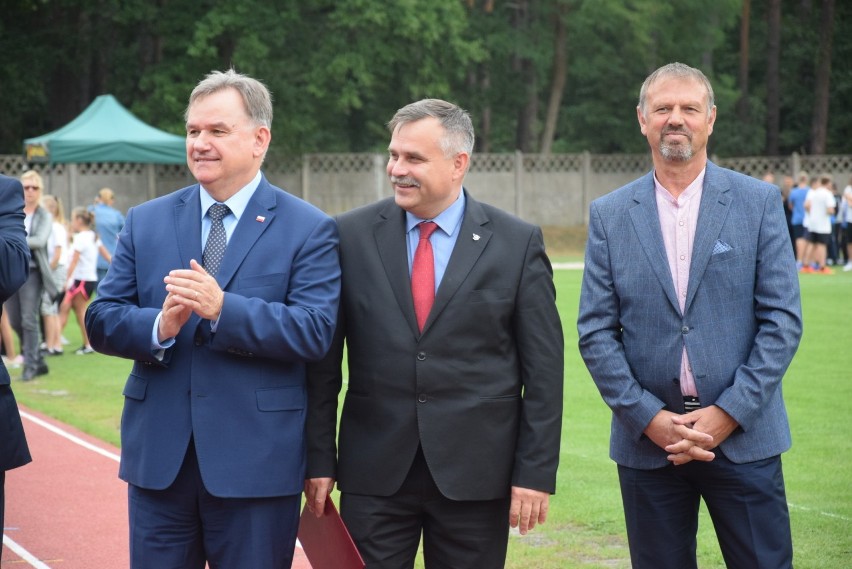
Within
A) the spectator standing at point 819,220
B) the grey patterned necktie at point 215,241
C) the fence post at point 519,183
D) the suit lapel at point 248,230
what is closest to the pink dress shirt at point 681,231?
the suit lapel at point 248,230

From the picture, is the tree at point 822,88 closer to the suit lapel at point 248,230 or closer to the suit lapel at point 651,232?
the suit lapel at point 651,232

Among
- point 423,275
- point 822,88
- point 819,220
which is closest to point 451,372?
point 423,275

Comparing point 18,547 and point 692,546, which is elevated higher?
point 692,546

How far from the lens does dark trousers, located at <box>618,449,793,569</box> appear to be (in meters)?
4.33

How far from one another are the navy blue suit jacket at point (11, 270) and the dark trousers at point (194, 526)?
623 millimetres

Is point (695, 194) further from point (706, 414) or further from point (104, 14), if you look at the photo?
point (104, 14)

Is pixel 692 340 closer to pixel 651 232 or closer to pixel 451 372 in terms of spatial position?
pixel 651 232

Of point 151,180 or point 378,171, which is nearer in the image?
point 151,180

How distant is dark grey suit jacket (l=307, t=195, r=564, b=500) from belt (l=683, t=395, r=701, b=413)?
453mm

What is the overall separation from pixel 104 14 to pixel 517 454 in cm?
3546

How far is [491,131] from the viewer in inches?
1966

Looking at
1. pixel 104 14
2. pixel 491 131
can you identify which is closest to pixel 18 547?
pixel 104 14

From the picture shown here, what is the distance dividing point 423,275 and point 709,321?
102cm

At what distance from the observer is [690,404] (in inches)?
172
